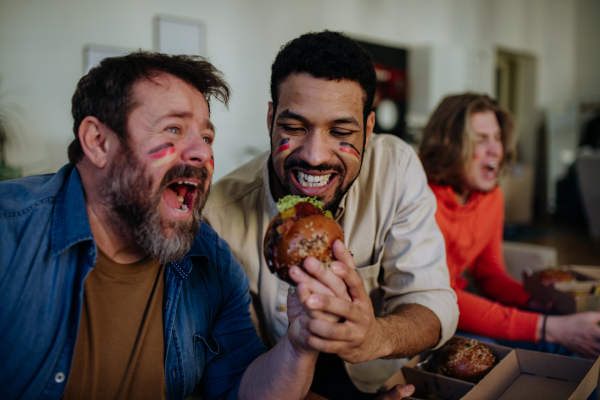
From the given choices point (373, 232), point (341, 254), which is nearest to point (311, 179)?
point (373, 232)

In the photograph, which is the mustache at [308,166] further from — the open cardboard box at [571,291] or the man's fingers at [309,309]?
the open cardboard box at [571,291]

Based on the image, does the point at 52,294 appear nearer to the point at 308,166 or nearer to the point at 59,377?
the point at 59,377

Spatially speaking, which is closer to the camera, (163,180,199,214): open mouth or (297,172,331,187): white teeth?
(163,180,199,214): open mouth

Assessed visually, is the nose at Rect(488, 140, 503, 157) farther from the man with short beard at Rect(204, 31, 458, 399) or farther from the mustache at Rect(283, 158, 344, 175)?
the mustache at Rect(283, 158, 344, 175)

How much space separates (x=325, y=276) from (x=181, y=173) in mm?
517

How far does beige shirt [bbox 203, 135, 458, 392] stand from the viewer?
1724mm

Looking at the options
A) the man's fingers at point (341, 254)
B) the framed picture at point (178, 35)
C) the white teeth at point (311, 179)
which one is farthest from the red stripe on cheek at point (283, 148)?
the framed picture at point (178, 35)

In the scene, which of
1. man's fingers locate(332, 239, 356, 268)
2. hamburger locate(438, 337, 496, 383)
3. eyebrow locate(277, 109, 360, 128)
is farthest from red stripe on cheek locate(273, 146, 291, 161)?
hamburger locate(438, 337, 496, 383)

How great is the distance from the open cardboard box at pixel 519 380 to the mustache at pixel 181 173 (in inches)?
34.5

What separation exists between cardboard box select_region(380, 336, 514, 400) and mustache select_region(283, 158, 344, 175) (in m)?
0.71

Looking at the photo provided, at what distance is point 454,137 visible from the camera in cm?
239

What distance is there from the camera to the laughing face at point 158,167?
1.20 metres

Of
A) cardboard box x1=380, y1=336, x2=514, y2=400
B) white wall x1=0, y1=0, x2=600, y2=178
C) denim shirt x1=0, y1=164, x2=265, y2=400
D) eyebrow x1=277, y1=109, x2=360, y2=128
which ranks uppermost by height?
white wall x1=0, y1=0, x2=600, y2=178

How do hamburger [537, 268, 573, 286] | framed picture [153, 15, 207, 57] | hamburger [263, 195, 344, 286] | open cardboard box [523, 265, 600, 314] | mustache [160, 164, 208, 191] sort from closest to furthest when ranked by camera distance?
1. hamburger [263, 195, 344, 286]
2. mustache [160, 164, 208, 191]
3. open cardboard box [523, 265, 600, 314]
4. hamburger [537, 268, 573, 286]
5. framed picture [153, 15, 207, 57]
